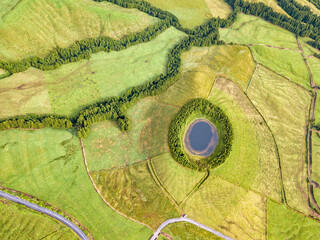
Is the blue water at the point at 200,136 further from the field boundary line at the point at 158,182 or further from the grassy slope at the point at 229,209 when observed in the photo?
the field boundary line at the point at 158,182

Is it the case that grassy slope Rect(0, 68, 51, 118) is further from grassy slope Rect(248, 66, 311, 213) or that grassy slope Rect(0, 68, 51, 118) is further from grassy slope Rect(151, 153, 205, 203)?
grassy slope Rect(248, 66, 311, 213)

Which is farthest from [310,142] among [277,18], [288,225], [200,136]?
[277,18]

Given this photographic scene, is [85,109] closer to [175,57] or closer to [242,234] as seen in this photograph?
[175,57]

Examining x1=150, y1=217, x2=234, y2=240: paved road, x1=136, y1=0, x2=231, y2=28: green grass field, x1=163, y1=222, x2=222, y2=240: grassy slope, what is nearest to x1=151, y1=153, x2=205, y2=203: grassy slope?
x1=150, y1=217, x2=234, y2=240: paved road

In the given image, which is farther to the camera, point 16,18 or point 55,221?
point 16,18

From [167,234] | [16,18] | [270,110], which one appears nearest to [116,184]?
[167,234]
